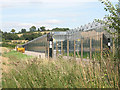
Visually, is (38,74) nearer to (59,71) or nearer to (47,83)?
(59,71)

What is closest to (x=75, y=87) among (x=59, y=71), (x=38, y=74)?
(x=59, y=71)

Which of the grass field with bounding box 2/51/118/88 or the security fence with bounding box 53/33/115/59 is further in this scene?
the security fence with bounding box 53/33/115/59

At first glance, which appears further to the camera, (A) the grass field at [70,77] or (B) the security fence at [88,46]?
(B) the security fence at [88,46]

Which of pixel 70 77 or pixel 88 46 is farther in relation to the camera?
pixel 88 46

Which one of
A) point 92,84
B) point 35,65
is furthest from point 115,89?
point 35,65

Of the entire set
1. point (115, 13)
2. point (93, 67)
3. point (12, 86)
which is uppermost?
point (115, 13)

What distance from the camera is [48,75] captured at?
6.75 meters

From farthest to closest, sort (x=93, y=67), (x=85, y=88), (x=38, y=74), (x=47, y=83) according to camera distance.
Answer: (x=38, y=74) → (x=93, y=67) → (x=47, y=83) → (x=85, y=88)

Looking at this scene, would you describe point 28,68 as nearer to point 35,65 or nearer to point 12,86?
point 35,65

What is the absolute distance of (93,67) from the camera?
→ 6527mm

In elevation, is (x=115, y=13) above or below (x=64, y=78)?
above

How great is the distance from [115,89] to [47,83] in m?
1.65

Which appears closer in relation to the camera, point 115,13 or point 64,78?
point 64,78

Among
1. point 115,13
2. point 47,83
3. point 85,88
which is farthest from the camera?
point 115,13
